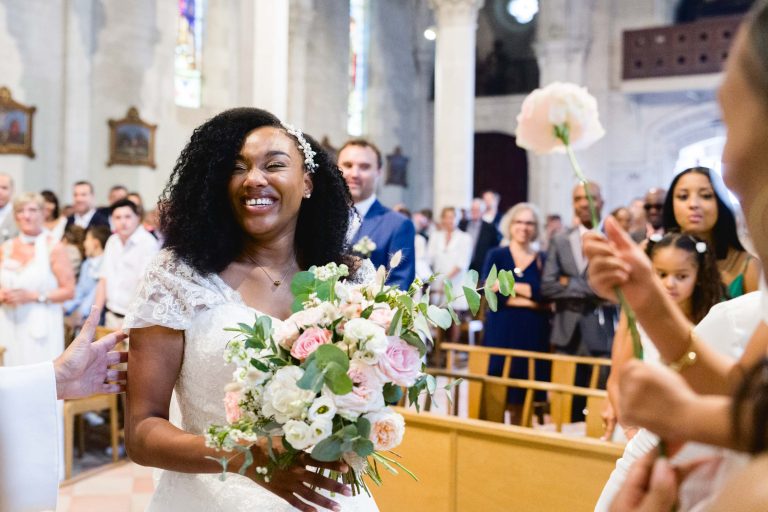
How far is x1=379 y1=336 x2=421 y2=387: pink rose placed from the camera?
5.86 feet

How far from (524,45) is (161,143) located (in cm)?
1248

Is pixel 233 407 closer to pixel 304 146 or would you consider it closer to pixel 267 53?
pixel 304 146

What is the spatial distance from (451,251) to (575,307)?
4.97 meters

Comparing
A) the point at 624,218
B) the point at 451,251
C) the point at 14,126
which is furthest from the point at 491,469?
the point at 14,126

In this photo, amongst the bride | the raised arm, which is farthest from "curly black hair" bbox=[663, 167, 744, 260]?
the raised arm

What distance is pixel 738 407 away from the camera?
90 centimetres

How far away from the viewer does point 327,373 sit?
1720mm

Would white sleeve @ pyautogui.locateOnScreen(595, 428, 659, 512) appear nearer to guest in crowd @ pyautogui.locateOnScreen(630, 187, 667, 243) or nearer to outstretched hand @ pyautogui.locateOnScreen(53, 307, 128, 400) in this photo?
outstretched hand @ pyautogui.locateOnScreen(53, 307, 128, 400)

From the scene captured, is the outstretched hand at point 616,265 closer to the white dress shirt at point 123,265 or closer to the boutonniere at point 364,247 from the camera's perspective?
the boutonniere at point 364,247

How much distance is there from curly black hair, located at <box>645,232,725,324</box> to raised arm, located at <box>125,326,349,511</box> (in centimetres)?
223

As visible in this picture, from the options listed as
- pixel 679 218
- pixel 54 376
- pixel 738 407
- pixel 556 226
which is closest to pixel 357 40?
pixel 556 226

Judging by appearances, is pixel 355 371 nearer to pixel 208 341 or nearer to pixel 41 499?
pixel 208 341

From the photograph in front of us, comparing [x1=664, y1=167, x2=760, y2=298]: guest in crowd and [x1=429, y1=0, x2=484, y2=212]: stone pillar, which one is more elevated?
[x1=429, y1=0, x2=484, y2=212]: stone pillar

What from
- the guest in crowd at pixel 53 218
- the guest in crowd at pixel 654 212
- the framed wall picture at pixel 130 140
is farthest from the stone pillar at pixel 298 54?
the guest in crowd at pixel 654 212
